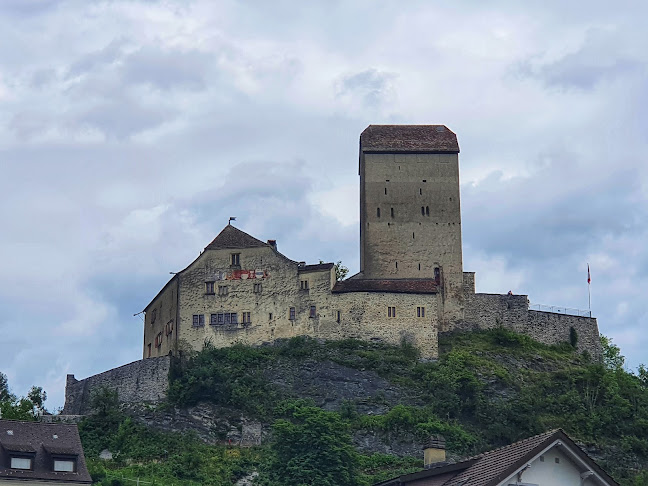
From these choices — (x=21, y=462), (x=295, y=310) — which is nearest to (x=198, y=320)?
(x=295, y=310)

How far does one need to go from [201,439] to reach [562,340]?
28936mm

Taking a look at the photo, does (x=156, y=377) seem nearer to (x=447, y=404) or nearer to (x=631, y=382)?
(x=447, y=404)

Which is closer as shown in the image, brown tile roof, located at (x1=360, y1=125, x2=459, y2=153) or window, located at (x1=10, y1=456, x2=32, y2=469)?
window, located at (x1=10, y1=456, x2=32, y2=469)

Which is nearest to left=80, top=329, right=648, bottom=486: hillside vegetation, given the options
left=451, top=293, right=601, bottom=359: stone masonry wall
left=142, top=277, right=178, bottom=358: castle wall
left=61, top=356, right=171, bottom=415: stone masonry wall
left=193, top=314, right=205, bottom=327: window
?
left=61, top=356, right=171, bottom=415: stone masonry wall

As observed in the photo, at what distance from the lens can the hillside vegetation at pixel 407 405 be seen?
250 ft

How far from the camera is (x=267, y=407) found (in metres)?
82.8

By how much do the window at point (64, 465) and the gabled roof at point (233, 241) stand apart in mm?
38256

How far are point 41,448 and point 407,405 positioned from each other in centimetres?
3457

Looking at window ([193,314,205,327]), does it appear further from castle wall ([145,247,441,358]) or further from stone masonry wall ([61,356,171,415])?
stone masonry wall ([61,356,171,415])

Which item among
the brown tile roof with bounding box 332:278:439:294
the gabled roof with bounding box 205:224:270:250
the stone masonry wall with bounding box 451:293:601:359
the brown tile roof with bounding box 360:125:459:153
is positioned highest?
the brown tile roof with bounding box 360:125:459:153

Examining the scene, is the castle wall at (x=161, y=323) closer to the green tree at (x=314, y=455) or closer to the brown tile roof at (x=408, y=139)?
the brown tile roof at (x=408, y=139)

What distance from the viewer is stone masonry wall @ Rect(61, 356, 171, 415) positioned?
84562mm

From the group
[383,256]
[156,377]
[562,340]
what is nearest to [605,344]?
[562,340]

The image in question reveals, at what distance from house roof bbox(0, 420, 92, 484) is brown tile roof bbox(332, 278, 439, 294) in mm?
35890
